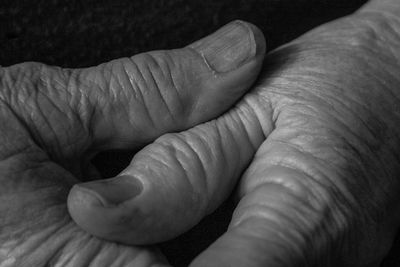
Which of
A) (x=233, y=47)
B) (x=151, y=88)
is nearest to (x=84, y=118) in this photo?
(x=151, y=88)

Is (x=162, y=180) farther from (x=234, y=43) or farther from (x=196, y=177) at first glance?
(x=234, y=43)

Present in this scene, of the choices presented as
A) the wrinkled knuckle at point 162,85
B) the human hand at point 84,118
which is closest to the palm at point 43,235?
the human hand at point 84,118

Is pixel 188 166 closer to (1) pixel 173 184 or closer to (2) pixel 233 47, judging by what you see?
(1) pixel 173 184

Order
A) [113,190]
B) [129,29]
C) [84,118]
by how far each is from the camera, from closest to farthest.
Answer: [113,190], [84,118], [129,29]

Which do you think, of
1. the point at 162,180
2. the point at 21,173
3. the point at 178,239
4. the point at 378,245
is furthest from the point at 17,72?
the point at 378,245

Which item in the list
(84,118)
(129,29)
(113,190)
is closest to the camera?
(113,190)

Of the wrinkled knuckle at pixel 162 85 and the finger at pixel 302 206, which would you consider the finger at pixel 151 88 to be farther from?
the finger at pixel 302 206

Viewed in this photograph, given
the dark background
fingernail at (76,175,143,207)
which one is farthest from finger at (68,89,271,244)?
the dark background
